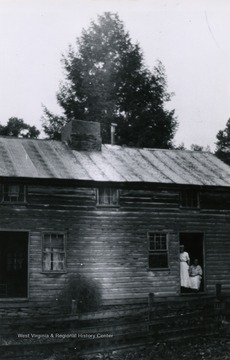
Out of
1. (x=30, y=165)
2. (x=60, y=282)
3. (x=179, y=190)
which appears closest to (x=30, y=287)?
(x=60, y=282)

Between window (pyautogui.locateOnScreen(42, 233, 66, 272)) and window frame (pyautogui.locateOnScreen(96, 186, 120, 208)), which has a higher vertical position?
window frame (pyautogui.locateOnScreen(96, 186, 120, 208))

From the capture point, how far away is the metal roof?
771 inches

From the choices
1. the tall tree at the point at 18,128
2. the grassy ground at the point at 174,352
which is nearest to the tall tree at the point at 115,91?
the tall tree at the point at 18,128

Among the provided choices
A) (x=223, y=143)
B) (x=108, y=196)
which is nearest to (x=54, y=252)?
(x=108, y=196)

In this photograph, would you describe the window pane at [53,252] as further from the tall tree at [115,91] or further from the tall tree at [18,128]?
the tall tree at [18,128]

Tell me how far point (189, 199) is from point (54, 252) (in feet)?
20.7

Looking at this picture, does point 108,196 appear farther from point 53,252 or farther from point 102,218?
point 53,252

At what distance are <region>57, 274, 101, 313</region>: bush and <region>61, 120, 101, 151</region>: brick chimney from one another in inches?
265

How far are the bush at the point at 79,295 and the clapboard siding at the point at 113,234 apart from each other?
0.27 meters

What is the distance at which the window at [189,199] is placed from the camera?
70.1ft

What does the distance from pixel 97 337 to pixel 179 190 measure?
36.4 ft

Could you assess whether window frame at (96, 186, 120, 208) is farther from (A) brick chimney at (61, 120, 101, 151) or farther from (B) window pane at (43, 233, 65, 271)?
(A) brick chimney at (61, 120, 101, 151)

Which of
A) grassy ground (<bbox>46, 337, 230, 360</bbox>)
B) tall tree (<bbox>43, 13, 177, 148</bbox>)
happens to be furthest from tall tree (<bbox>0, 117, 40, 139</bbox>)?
grassy ground (<bbox>46, 337, 230, 360</bbox>)

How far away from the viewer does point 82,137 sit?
23.3 m
